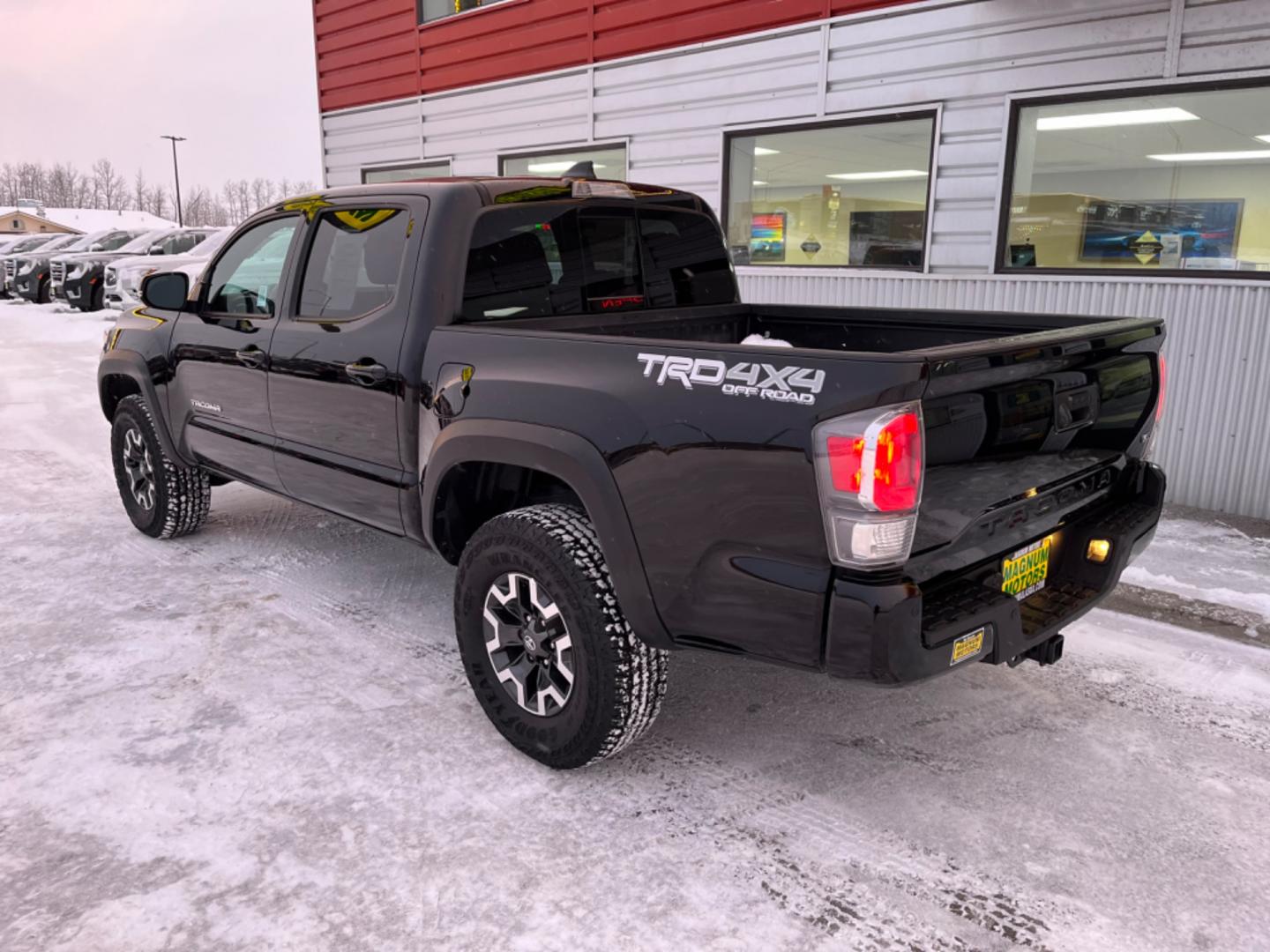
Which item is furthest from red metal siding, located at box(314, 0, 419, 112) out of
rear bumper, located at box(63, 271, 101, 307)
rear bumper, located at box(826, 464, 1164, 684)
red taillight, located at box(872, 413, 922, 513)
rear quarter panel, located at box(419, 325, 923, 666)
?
rear bumper, located at box(63, 271, 101, 307)

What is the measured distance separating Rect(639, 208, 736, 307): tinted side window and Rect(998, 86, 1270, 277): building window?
3.02m

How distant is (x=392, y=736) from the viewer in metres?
3.13

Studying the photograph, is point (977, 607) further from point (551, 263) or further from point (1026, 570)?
point (551, 263)

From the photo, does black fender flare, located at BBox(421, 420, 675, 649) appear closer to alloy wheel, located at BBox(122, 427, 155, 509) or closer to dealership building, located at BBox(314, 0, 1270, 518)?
alloy wheel, located at BBox(122, 427, 155, 509)

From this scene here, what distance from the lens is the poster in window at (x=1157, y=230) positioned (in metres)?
5.68

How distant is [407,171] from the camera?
11141 mm

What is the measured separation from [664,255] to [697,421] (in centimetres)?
181

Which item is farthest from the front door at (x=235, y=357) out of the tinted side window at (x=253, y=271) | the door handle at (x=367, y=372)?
the door handle at (x=367, y=372)

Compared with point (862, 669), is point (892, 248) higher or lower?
higher

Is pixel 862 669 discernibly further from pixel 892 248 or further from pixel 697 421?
pixel 892 248

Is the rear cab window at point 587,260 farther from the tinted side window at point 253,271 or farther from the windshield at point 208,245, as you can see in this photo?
the windshield at point 208,245

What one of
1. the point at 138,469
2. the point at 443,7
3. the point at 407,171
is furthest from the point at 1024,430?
the point at 407,171

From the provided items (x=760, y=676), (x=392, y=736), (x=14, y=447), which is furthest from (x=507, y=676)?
(x=14, y=447)

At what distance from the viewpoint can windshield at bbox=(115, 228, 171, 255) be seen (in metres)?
20.0
